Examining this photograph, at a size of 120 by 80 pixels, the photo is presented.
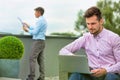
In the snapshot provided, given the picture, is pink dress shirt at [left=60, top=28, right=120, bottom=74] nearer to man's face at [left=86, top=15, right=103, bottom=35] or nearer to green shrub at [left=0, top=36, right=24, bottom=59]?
man's face at [left=86, top=15, right=103, bottom=35]

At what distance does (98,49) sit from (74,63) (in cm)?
26

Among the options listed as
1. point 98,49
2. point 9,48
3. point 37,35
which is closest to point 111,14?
point 37,35

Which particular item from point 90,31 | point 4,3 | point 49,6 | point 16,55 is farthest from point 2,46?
point 49,6

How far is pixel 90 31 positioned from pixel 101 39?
4.3 inches

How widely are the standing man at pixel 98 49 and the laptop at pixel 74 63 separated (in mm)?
62

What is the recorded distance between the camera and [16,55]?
5.74 meters

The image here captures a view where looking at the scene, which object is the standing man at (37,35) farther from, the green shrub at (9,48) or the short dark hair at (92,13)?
the short dark hair at (92,13)

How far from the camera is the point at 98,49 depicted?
8.57ft

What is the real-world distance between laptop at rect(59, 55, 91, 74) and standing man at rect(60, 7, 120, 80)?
0.06 m

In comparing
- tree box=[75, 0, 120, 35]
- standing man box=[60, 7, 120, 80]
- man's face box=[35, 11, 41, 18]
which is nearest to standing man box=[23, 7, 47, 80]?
man's face box=[35, 11, 41, 18]

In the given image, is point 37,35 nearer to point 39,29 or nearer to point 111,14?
point 39,29

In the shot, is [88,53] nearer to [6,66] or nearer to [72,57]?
[72,57]

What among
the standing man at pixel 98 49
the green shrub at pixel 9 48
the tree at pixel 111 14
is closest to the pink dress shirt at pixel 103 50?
the standing man at pixel 98 49

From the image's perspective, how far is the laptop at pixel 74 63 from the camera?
2.41m
